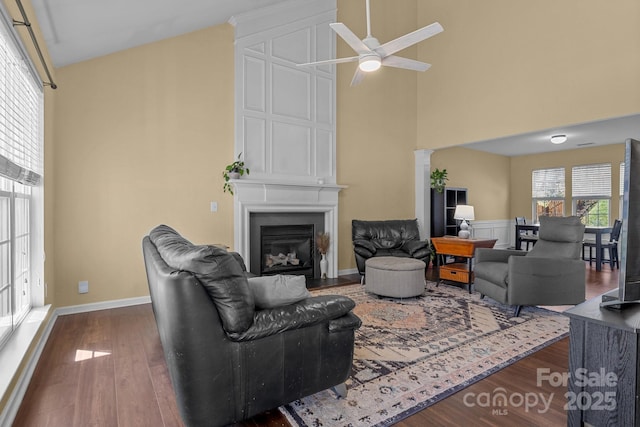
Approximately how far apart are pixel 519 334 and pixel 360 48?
2.87m

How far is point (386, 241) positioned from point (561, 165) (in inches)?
224

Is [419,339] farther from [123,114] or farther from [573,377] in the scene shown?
[123,114]

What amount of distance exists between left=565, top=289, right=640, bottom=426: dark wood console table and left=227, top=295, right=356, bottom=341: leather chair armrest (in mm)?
1079

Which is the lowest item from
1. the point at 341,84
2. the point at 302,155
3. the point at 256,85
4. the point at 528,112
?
the point at 302,155

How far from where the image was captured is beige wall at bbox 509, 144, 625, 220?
280 inches

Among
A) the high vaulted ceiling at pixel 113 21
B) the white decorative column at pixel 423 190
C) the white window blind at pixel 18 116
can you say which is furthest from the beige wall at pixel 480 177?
the white window blind at pixel 18 116

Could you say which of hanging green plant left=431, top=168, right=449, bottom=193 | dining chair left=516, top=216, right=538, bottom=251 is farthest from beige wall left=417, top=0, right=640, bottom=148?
dining chair left=516, top=216, right=538, bottom=251

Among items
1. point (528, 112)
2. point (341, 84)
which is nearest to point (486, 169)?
point (528, 112)

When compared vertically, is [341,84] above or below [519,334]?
above

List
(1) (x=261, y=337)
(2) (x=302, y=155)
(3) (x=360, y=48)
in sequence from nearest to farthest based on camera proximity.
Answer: (1) (x=261, y=337)
(3) (x=360, y=48)
(2) (x=302, y=155)

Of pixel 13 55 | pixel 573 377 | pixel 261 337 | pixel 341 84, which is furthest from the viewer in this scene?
pixel 341 84

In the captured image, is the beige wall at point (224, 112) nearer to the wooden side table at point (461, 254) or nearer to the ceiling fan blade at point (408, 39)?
the wooden side table at point (461, 254)

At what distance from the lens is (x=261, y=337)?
1.63 metres

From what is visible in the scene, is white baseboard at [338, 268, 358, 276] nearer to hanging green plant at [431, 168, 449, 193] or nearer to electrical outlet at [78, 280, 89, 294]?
hanging green plant at [431, 168, 449, 193]
